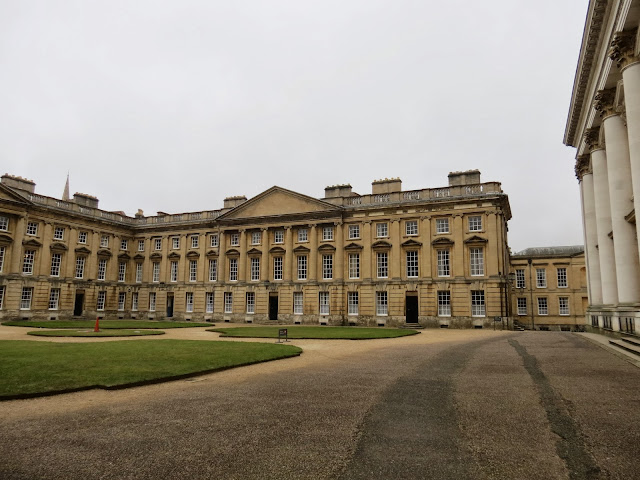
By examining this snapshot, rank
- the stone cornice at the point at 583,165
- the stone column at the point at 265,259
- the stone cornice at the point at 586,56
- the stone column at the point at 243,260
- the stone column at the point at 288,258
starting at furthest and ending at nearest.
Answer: the stone column at the point at 243,260
the stone column at the point at 265,259
the stone column at the point at 288,258
the stone cornice at the point at 583,165
the stone cornice at the point at 586,56

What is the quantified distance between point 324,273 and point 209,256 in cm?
1374

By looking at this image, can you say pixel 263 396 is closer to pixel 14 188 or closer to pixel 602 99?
pixel 602 99

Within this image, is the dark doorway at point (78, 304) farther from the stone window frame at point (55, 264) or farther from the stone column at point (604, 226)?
the stone column at point (604, 226)

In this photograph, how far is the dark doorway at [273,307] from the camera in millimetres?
42219

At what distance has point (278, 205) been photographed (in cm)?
4272

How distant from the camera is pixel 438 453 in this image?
199 inches

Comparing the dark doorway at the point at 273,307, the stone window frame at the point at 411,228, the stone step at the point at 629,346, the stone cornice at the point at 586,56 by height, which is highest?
the stone cornice at the point at 586,56

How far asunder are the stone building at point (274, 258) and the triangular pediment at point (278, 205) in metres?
0.12

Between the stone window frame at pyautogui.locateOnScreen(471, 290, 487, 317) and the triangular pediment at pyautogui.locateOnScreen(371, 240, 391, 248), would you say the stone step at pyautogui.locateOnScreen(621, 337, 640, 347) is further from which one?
the triangular pediment at pyautogui.locateOnScreen(371, 240, 391, 248)

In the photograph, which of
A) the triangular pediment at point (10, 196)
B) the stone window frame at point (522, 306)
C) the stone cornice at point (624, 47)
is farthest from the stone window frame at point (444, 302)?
the triangular pediment at point (10, 196)

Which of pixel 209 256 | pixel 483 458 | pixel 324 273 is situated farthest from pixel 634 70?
pixel 209 256

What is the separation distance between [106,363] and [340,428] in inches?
331

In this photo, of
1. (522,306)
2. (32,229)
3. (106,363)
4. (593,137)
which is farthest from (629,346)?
(32,229)

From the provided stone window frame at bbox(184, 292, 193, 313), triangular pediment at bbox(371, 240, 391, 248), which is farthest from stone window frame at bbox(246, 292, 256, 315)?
triangular pediment at bbox(371, 240, 391, 248)
